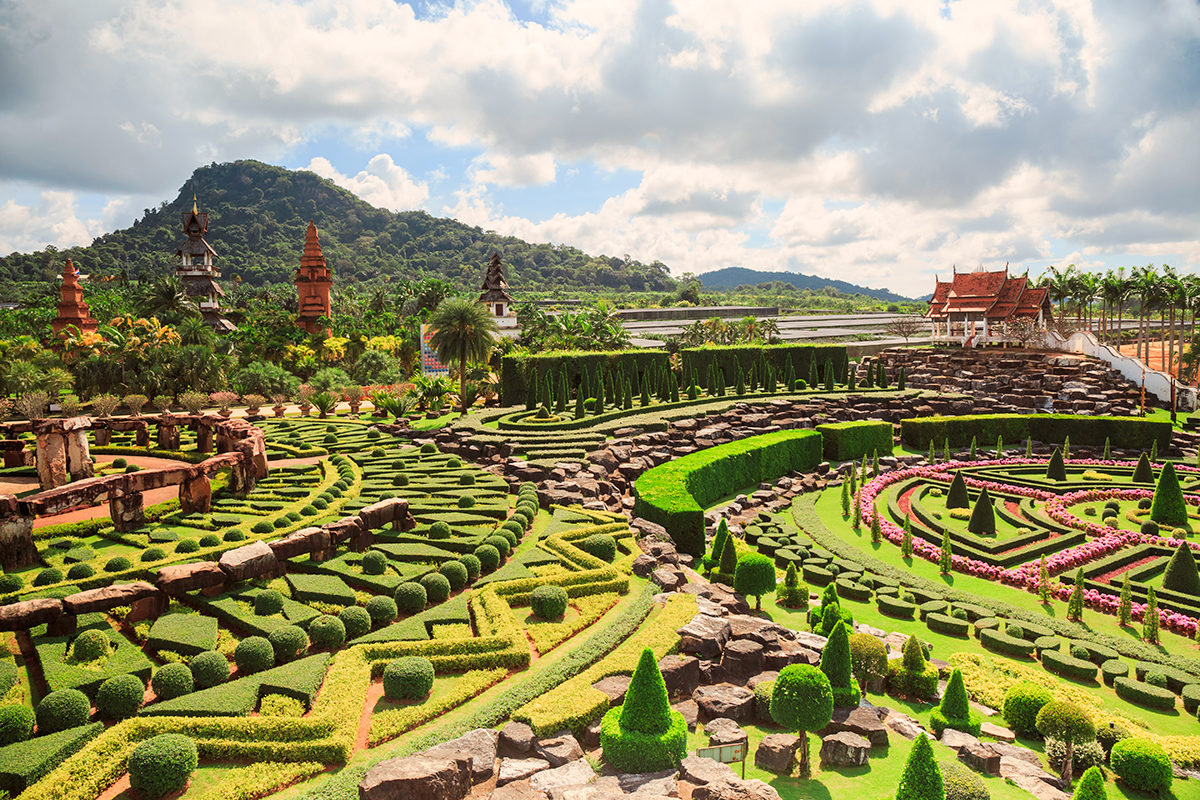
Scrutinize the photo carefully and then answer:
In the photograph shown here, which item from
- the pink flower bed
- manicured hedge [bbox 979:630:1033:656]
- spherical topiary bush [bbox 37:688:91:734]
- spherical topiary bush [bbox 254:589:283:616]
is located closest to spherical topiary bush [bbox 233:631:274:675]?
spherical topiary bush [bbox 254:589:283:616]

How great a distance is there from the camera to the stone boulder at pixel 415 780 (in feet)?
27.6

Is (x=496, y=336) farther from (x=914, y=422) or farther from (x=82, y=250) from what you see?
(x=82, y=250)

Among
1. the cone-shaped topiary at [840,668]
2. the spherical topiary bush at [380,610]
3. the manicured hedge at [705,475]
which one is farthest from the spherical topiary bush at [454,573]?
the cone-shaped topiary at [840,668]

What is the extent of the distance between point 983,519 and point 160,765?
25.2m

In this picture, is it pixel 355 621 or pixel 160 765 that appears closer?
pixel 160 765

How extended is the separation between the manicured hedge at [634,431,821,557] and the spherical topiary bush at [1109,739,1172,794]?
37.0 feet

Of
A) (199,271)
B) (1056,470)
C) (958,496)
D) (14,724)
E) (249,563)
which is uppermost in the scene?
(199,271)

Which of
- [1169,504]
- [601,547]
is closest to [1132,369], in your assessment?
[1169,504]

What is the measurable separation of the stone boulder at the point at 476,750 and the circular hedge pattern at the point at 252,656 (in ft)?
13.0

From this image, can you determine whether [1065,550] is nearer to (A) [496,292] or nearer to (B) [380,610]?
(B) [380,610]

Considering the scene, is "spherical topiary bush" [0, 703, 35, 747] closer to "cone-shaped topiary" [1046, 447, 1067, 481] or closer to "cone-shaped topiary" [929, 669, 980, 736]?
"cone-shaped topiary" [929, 669, 980, 736]

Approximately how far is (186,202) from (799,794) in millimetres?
222049

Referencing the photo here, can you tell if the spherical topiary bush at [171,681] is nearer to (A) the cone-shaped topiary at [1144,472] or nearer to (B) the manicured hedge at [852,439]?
(B) the manicured hedge at [852,439]

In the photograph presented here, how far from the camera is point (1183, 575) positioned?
1880 centimetres
